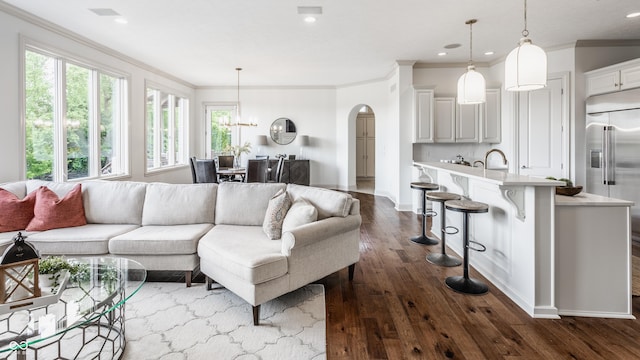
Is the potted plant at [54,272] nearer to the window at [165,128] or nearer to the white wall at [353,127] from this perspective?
the window at [165,128]

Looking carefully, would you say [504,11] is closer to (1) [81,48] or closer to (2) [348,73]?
(2) [348,73]

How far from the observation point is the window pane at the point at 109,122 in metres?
5.45

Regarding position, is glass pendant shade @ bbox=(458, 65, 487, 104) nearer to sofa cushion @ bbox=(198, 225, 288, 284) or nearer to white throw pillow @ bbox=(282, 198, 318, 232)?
white throw pillow @ bbox=(282, 198, 318, 232)

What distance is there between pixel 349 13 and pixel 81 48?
12.9 feet

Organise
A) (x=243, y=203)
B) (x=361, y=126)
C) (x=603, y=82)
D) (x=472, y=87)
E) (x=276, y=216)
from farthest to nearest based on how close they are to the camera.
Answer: (x=361, y=126) < (x=603, y=82) < (x=472, y=87) < (x=243, y=203) < (x=276, y=216)

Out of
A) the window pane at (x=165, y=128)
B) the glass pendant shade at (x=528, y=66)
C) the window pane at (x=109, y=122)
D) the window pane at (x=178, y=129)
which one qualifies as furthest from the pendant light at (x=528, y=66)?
the window pane at (x=178, y=129)

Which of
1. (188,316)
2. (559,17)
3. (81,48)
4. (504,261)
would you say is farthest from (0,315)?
(559,17)

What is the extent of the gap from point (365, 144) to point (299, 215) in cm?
944

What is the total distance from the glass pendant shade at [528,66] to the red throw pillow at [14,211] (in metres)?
4.44

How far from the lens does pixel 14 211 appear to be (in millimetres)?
3018

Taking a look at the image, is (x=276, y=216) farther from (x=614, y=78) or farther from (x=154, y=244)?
(x=614, y=78)

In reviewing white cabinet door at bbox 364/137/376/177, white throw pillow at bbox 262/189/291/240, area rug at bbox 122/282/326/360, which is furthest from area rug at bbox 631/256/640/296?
white cabinet door at bbox 364/137/376/177

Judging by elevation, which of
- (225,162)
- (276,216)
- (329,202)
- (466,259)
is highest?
(225,162)

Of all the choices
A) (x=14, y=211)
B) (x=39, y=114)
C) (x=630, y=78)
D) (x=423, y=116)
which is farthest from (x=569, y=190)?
(x=39, y=114)
